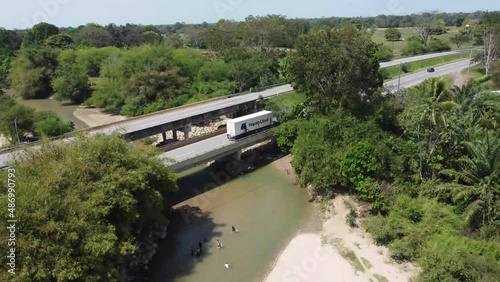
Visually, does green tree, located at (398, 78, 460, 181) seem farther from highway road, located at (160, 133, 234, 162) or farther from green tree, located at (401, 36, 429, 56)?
green tree, located at (401, 36, 429, 56)

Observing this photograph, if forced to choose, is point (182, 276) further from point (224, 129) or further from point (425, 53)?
point (425, 53)

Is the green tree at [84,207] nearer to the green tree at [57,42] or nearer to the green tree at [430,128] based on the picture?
the green tree at [430,128]

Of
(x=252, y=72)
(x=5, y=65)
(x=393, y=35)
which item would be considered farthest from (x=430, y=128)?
(x=5, y=65)

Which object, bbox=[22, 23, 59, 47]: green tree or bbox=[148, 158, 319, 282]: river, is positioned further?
bbox=[22, 23, 59, 47]: green tree

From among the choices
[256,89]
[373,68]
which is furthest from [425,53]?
[373,68]

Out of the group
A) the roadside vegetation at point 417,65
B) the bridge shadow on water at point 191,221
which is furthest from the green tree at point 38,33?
the roadside vegetation at point 417,65

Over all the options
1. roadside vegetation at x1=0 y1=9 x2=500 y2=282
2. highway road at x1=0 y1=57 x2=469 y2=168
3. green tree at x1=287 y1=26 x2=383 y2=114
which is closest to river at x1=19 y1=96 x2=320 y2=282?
roadside vegetation at x1=0 y1=9 x2=500 y2=282

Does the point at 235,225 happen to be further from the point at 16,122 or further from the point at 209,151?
the point at 16,122
